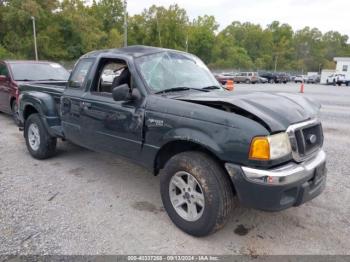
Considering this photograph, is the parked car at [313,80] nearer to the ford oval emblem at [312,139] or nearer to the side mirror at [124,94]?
the ford oval emblem at [312,139]

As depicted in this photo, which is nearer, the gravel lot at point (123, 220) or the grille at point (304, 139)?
the grille at point (304, 139)

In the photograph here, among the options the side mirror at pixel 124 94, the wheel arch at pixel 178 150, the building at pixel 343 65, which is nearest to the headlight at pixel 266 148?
the wheel arch at pixel 178 150

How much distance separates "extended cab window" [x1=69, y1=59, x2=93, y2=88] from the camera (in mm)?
4398

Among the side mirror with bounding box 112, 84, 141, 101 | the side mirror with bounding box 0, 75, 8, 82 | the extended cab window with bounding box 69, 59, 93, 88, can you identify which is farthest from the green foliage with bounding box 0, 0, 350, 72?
the side mirror with bounding box 112, 84, 141, 101

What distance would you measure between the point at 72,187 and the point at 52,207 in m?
0.61

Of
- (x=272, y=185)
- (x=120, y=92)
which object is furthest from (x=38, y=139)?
(x=272, y=185)

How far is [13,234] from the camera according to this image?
3074mm

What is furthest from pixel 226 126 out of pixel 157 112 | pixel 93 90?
pixel 93 90

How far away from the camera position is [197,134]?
9.53 ft

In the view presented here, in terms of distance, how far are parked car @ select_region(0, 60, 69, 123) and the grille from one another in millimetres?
6836

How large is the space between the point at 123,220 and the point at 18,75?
6.42 m

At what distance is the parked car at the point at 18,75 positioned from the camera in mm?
8000

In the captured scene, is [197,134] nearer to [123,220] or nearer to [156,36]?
[123,220]

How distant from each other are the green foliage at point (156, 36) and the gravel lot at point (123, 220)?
38.6 m
